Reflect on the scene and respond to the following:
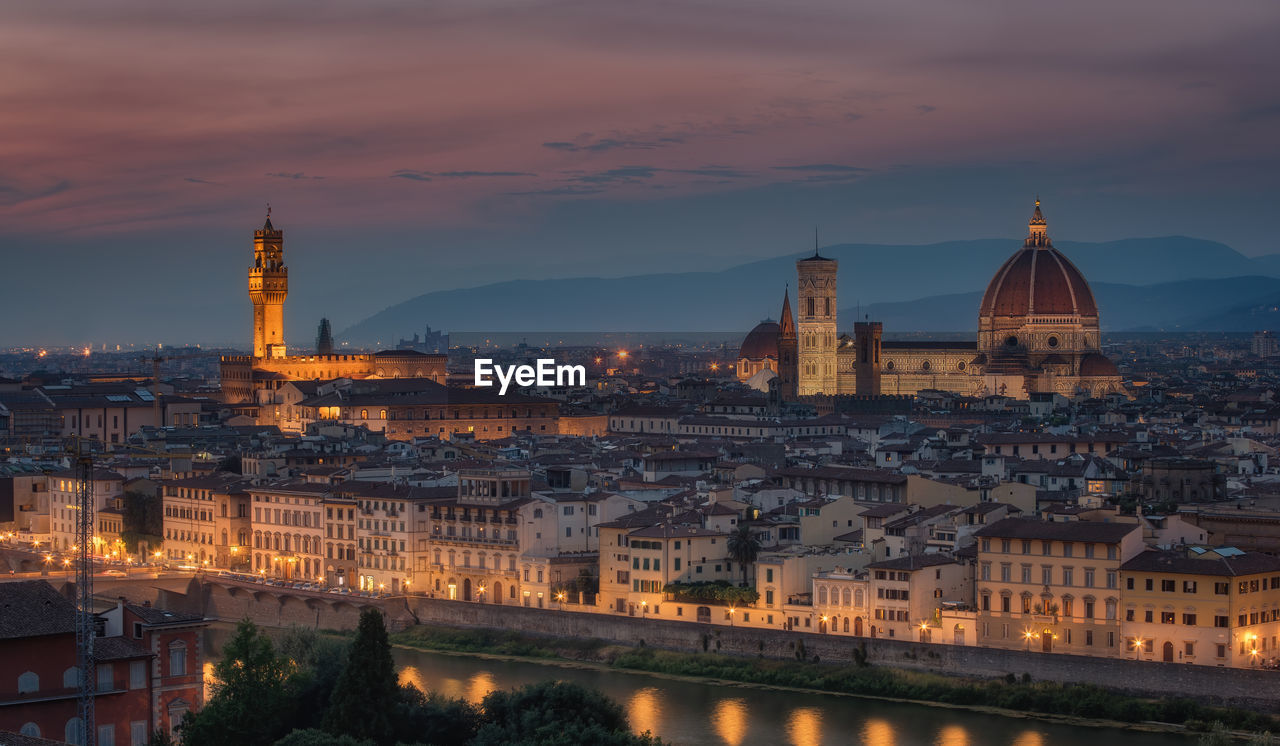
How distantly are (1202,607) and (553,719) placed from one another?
9368 millimetres

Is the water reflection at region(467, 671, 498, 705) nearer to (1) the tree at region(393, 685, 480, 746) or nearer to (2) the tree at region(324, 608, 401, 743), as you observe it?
(1) the tree at region(393, 685, 480, 746)

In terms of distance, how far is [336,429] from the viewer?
64.5m

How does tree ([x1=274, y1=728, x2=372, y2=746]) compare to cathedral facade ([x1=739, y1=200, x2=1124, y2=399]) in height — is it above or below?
below

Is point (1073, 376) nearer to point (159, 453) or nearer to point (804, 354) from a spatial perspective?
point (804, 354)

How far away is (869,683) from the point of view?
107 ft

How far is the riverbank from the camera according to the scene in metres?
29.8

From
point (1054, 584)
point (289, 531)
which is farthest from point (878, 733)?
point (289, 531)

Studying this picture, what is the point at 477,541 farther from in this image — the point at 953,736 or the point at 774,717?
the point at 953,736

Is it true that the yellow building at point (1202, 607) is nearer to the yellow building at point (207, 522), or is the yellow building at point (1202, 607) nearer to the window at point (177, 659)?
the window at point (177, 659)

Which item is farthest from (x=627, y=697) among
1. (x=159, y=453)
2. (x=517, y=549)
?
(x=159, y=453)

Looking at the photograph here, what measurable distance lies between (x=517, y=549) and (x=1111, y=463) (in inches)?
581

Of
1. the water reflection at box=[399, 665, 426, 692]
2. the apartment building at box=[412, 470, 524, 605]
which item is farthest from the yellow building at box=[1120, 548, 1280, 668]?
the apartment building at box=[412, 470, 524, 605]

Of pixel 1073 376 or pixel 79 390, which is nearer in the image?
pixel 79 390

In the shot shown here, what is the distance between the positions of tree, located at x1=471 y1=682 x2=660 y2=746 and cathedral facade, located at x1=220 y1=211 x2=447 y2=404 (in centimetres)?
6140
